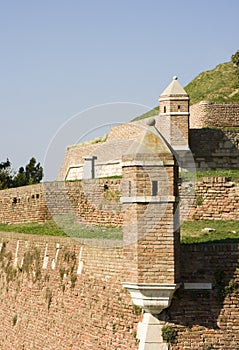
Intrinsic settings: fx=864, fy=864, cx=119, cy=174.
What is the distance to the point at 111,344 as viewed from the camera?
1627cm

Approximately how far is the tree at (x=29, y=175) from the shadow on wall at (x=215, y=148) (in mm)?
24133

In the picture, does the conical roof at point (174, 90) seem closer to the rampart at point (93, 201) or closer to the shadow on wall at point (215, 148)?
the shadow on wall at point (215, 148)

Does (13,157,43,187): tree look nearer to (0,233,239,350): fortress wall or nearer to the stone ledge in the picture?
(0,233,239,350): fortress wall

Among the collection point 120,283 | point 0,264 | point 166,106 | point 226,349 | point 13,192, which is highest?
point 166,106

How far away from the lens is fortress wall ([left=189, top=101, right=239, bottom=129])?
33781 millimetres

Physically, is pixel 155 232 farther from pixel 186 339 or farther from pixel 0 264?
pixel 0 264

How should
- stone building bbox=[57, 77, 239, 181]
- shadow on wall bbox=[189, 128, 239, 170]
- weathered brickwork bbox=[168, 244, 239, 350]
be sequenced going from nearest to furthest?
1. weathered brickwork bbox=[168, 244, 239, 350]
2. stone building bbox=[57, 77, 239, 181]
3. shadow on wall bbox=[189, 128, 239, 170]

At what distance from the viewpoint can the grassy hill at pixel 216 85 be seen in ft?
129

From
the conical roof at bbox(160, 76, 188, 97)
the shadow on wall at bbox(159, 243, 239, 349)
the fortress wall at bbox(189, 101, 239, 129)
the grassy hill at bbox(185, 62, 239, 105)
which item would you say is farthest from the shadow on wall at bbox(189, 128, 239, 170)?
the shadow on wall at bbox(159, 243, 239, 349)

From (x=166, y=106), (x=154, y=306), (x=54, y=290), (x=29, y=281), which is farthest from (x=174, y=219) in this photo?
(x=166, y=106)

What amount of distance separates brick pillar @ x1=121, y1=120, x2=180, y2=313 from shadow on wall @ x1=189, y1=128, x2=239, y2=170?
15.0 m

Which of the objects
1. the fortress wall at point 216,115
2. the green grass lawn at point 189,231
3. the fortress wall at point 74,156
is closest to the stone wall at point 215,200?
the green grass lawn at point 189,231

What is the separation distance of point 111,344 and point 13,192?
53.0 feet

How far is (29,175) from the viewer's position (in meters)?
56.7
